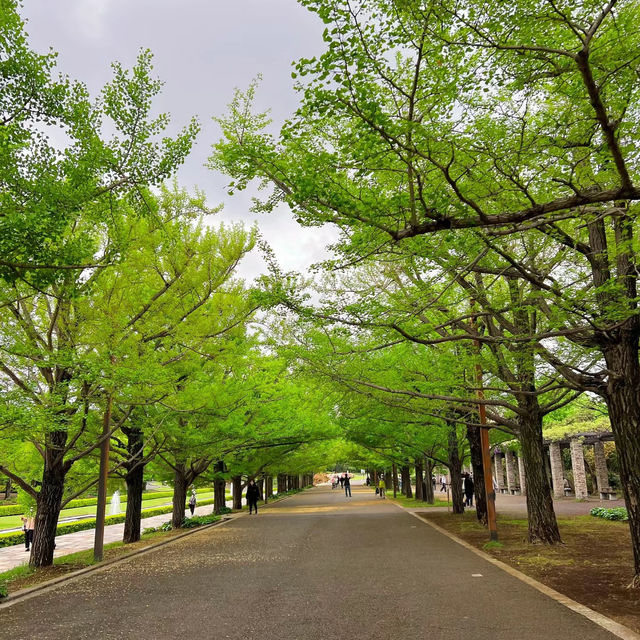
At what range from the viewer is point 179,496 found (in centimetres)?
2044

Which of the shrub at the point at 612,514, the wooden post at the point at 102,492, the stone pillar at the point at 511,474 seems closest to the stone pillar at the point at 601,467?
the shrub at the point at 612,514

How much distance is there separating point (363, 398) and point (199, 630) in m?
8.63

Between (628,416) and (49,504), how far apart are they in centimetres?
1199

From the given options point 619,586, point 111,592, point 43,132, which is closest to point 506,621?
point 619,586

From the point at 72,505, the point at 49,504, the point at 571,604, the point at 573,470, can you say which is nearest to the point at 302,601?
the point at 571,604

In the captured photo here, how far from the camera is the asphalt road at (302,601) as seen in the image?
575 cm

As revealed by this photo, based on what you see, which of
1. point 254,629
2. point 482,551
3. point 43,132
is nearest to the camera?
point 254,629

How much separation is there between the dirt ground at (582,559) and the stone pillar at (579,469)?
435 inches

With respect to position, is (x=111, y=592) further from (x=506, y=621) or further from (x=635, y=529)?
(x=635, y=529)

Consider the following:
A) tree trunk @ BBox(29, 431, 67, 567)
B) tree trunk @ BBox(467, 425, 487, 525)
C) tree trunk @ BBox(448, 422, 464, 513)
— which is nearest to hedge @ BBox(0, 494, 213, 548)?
tree trunk @ BBox(29, 431, 67, 567)

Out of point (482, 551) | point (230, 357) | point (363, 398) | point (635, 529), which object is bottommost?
point (482, 551)

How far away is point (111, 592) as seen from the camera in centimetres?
826

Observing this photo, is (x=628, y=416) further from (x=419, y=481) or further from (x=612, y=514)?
(x=419, y=481)

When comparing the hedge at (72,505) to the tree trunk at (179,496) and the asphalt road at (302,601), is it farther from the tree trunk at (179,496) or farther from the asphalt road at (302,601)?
the asphalt road at (302,601)
